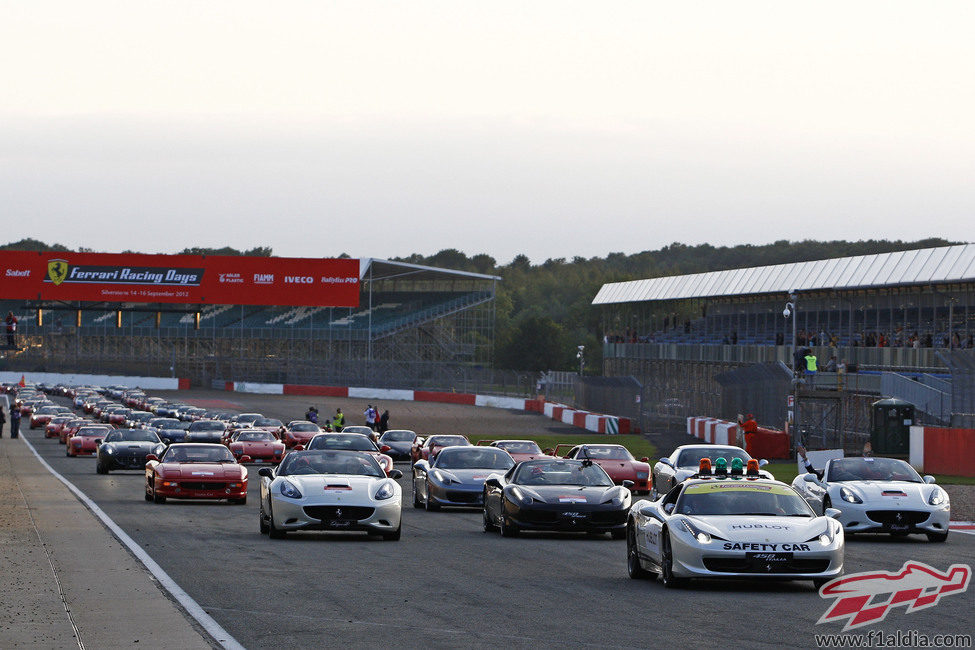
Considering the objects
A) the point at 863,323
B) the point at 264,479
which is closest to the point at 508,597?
the point at 264,479

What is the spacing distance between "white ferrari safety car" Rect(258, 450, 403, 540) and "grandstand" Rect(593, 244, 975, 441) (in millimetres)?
19737

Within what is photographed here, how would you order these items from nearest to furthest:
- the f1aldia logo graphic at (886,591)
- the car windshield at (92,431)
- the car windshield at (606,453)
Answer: the f1aldia logo graphic at (886,591), the car windshield at (606,453), the car windshield at (92,431)

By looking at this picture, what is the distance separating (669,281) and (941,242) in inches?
3750

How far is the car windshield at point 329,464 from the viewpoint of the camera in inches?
773

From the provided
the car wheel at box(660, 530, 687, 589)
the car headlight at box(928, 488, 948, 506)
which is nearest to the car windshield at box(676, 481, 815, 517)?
the car wheel at box(660, 530, 687, 589)

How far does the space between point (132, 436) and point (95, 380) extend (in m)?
78.2

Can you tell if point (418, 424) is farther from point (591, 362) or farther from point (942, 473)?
point (591, 362)

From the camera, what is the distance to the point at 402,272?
4518 inches

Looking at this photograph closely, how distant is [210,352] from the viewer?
116 meters

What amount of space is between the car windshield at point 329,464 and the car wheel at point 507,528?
1.80m

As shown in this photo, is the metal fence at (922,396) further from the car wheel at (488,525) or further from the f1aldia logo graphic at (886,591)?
the f1aldia logo graphic at (886,591)

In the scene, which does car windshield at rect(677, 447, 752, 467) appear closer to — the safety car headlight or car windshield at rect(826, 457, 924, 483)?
car windshield at rect(826, 457, 924, 483)

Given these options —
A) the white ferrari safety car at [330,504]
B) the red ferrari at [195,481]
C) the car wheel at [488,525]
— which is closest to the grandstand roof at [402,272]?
the red ferrari at [195,481]

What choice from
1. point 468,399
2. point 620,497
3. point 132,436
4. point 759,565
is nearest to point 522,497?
point 620,497
